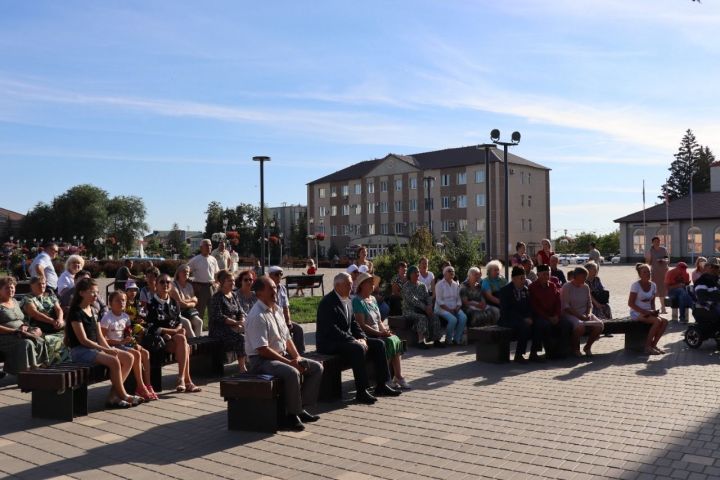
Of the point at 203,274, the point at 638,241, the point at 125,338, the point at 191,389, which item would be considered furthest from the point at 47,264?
the point at 638,241

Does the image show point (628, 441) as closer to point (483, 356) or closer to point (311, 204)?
point (483, 356)

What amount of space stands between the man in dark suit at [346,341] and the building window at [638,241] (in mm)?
69540

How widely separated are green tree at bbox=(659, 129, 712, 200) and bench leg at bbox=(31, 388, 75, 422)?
4492 inches

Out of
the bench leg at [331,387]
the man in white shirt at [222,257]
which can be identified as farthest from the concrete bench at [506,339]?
the man in white shirt at [222,257]

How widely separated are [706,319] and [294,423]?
833 centimetres

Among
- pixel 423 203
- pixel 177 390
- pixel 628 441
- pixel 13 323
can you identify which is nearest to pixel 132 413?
pixel 177 390

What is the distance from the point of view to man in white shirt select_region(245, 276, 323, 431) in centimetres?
716

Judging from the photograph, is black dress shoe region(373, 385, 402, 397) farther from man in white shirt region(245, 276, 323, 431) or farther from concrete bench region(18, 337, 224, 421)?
concrete bench region(18, 337, 224, 421)

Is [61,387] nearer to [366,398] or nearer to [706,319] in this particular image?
[366,398]

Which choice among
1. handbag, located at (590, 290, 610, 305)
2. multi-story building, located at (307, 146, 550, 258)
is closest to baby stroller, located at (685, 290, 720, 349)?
handbag, located at (590, 290, 610, 305)

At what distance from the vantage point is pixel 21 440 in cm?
681

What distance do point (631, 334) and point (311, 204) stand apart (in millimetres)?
95572

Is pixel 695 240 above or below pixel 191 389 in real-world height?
above

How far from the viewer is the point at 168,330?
920 cm
